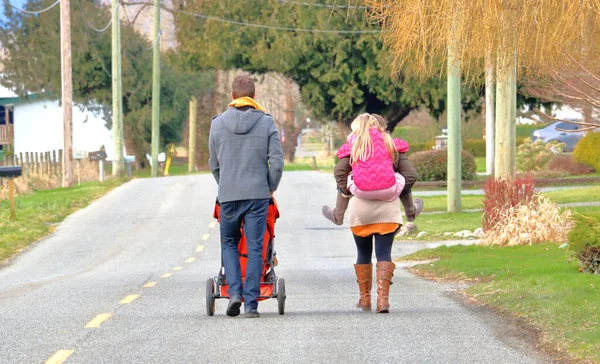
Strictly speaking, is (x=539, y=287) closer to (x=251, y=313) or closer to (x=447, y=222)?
(x=251, y=313)

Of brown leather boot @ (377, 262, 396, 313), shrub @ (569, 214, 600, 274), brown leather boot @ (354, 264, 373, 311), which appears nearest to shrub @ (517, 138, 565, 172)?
shrub @ (569, 214, 600, 274)

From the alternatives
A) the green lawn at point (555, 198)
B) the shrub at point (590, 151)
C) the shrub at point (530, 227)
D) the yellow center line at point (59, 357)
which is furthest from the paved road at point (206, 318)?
the shrub at point (590, 151)

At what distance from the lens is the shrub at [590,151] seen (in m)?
38.3

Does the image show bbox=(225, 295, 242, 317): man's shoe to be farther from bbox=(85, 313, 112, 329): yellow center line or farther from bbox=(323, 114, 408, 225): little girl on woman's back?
bbox=(323, 114, 408, 225): little girl on woman's back

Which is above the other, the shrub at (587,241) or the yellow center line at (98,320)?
the shrub at (587,241)

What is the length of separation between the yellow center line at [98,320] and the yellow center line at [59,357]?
1279mm

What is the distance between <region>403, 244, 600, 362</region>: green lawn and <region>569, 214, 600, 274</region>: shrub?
18 cm

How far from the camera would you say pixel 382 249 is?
10203 millimetres

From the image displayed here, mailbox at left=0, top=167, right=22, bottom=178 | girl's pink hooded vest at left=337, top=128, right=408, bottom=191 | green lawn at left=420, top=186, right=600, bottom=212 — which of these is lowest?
green lawn at left=420, top=186, right=600, bottom=212

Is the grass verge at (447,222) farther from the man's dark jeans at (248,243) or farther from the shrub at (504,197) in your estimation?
the man's dark jeans at (248,243)

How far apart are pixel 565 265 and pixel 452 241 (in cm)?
791

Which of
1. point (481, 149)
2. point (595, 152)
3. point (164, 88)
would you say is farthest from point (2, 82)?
point (595, 152)

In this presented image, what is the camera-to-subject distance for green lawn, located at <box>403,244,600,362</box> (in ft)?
27.7

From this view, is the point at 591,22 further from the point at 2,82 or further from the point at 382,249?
the point at 2,82
